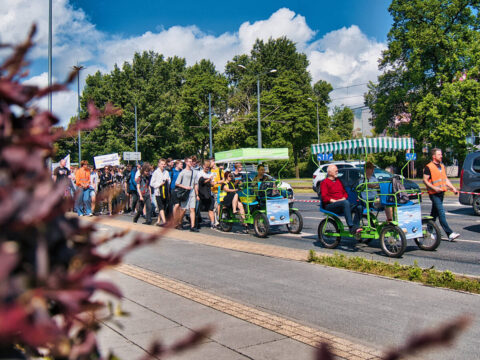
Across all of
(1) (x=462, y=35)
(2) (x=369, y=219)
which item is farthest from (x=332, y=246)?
(1) (x=462, y=35)

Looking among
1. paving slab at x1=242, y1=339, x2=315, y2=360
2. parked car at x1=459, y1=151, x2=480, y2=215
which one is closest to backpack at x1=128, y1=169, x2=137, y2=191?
A: parked car at x1=459, y1=151, x2=480, y2=215

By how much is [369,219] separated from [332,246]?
0.95 meters

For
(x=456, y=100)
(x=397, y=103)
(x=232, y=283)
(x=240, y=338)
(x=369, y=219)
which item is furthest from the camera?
(x=397, y=103)

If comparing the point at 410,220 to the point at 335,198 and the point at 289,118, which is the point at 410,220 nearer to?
the point at 335,198

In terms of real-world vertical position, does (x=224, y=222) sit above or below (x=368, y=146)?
below

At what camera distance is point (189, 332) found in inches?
188

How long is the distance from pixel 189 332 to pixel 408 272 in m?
3.94

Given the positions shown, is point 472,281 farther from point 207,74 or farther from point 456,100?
point 207,74

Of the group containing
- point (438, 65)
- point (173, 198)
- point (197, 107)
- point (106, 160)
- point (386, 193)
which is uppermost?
point (197, 107)

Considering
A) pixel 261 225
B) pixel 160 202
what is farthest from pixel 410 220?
pixel 160 202

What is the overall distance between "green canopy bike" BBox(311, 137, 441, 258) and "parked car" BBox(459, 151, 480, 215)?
680 cm

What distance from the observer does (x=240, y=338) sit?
4.72 meters

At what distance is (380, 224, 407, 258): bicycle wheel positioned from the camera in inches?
362

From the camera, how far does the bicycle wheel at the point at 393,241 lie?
30.2ft
